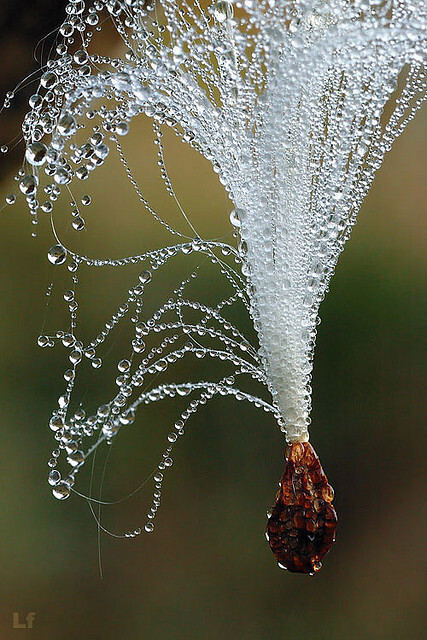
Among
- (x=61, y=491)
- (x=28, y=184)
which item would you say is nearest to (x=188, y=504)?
(x=61, y=491)

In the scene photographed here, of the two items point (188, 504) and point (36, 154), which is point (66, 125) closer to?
point (36, 154)

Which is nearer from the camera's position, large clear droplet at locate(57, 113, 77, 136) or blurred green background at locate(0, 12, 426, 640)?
large clear droplet at locate(57, 113, 77, 136)

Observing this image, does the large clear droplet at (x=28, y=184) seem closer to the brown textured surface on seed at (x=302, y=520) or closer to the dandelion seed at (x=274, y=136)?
the dandelion seed at (x=274, y=136)

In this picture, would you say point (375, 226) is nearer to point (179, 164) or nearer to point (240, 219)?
point (179, 164)

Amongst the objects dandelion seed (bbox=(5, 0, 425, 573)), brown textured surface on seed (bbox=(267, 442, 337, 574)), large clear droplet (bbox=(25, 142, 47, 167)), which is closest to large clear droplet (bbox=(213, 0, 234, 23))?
dandelion seed (bbox=(5, 0, 425, 573))

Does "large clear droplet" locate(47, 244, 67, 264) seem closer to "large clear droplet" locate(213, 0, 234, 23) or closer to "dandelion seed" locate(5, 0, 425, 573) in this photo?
"dandelion seed" locate(5, 0, 425, 573)

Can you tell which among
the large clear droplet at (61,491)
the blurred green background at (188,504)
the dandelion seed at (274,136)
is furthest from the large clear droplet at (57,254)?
the blurred green background at (188,504)

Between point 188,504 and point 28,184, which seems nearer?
point 28,184
